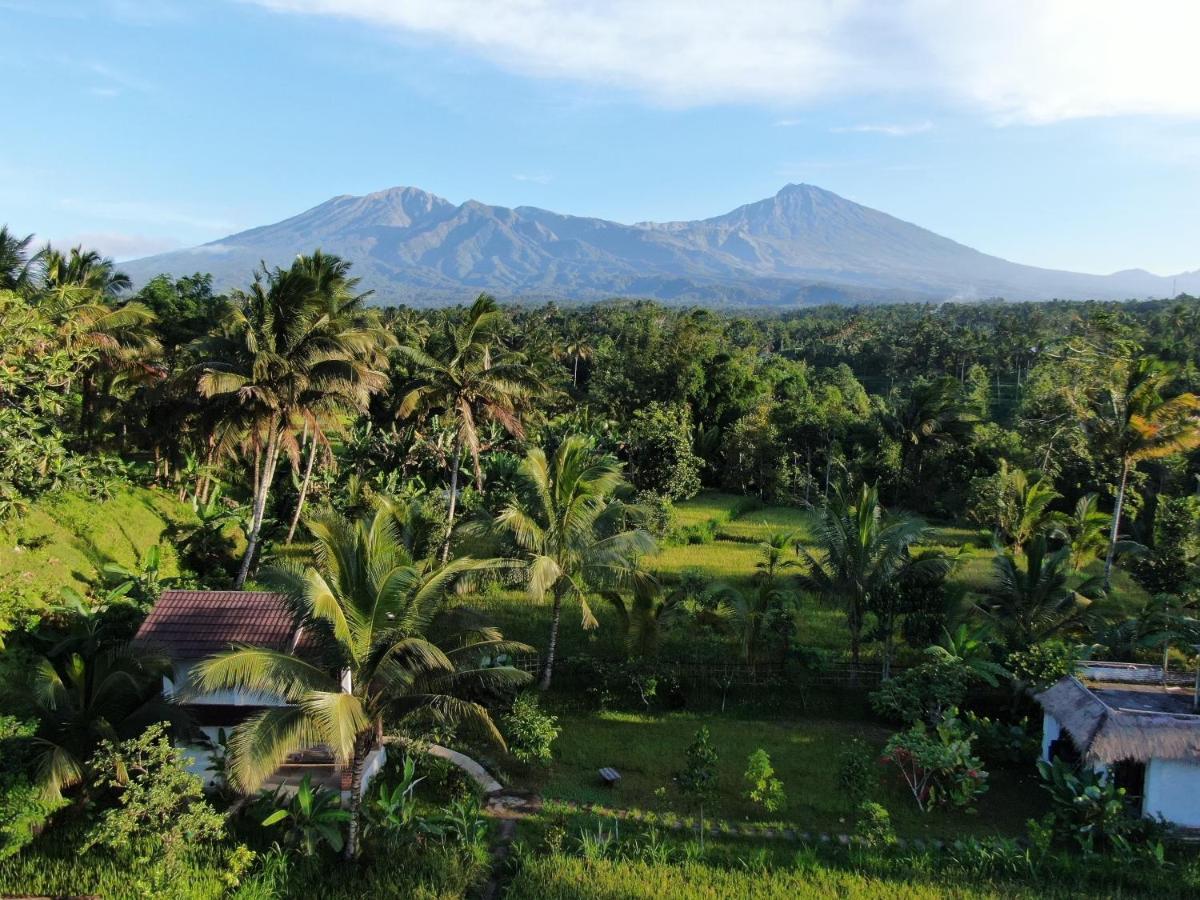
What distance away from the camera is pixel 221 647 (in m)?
10.5

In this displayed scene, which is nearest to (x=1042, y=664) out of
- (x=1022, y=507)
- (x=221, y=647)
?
(x=1022, y=507)

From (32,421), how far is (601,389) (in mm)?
22983

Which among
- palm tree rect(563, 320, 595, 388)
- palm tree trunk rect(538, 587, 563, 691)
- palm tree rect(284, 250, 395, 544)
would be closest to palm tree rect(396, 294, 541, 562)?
palm tree rect(284, 250, 395, 544)

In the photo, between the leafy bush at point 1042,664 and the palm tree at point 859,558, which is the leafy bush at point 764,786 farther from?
the leafy bush at point 1042,664

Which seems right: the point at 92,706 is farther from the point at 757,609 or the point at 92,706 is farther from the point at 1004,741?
the point at 1004,741

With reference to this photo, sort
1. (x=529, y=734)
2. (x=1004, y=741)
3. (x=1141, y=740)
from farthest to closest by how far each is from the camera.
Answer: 1. (x=1004, y=741)
2. (x=529, y=734)
3. (x=1141, y=740)

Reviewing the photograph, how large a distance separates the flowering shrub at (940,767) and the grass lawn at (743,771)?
0.21 m

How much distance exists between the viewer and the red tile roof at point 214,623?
419 inches

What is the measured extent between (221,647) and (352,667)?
3685 mm

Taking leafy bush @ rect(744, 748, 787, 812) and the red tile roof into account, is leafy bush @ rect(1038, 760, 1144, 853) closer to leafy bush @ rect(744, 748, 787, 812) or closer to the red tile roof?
leafy bush @ rect(744, 748, 787, 812)

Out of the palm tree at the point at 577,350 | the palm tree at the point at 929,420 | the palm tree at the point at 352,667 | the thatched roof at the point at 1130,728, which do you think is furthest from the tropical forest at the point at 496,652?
the palm tree at the point at 577,350

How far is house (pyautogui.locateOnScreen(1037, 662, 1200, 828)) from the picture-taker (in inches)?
373

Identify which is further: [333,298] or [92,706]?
[333,298]

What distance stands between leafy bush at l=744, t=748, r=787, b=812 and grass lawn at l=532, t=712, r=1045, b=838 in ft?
0.46
